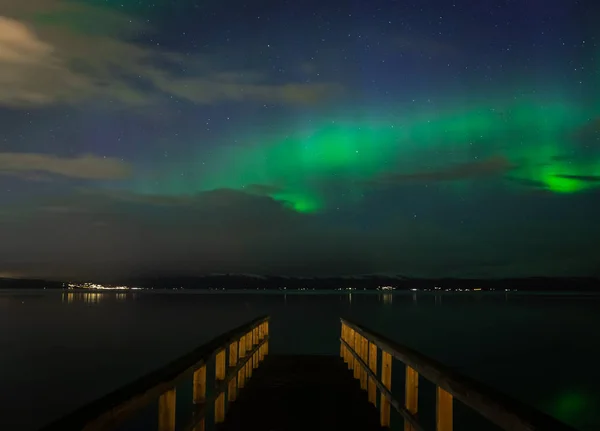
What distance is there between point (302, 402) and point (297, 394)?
744mm

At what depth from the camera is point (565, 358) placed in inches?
1547

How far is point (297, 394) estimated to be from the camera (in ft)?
31.6

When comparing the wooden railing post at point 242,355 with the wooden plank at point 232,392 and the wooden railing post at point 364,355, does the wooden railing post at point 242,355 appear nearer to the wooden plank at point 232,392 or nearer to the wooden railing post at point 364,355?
the wooden plank at point 232,392

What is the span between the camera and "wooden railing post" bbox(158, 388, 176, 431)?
13.6 feet

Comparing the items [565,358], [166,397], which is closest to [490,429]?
[166,397]

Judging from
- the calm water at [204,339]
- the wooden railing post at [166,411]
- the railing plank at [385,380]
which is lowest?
the calm water at [204,339]

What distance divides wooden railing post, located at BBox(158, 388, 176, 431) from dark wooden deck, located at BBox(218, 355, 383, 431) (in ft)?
9.95

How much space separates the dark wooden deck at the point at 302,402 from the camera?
7383 mm

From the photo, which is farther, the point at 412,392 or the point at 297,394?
the point at 297,394

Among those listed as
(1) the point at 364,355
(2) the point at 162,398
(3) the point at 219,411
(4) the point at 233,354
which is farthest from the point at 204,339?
(2) the point at 162,398

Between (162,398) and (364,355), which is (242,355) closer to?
(364,355)

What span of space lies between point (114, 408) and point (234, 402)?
5.88m

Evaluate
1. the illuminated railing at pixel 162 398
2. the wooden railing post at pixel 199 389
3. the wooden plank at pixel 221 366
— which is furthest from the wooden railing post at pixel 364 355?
the wooden railing post at pixel 199 389

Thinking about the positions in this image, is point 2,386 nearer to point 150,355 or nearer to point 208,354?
point 150,355
